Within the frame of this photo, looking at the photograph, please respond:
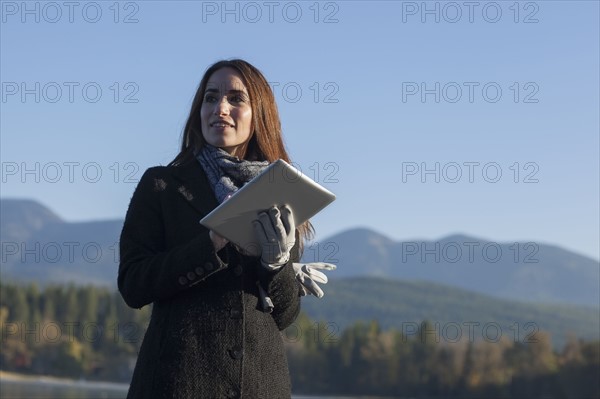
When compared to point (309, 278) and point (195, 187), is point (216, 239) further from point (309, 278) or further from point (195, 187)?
point (309, 278)

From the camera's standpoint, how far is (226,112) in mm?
4359

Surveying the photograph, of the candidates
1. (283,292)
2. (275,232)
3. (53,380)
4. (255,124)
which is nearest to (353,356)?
(53,380)

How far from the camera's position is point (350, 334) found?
118m

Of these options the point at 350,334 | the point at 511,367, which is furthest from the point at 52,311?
the point at 511,367

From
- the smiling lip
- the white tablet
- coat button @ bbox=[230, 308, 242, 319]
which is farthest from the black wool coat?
the smiling lip

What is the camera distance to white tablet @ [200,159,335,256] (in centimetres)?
393

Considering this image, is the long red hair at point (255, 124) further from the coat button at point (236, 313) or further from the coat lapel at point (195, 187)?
the coat button at point (236, 313)

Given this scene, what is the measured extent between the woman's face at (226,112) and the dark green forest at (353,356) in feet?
291

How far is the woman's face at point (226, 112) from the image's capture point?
14.3ft

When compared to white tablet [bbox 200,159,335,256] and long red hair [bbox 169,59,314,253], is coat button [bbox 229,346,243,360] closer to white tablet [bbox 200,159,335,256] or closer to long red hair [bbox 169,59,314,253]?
white tablet [bbox 200,159,335,256]

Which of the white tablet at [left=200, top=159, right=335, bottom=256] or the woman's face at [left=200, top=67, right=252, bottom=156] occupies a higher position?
the woman's face at [left=200, top=67, right=252, bottom=156]

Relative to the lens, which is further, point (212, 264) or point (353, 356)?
point (353, 356)

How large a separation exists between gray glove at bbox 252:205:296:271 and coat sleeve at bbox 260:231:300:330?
Result: 0.08 metres

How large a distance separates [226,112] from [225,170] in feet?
0.62
